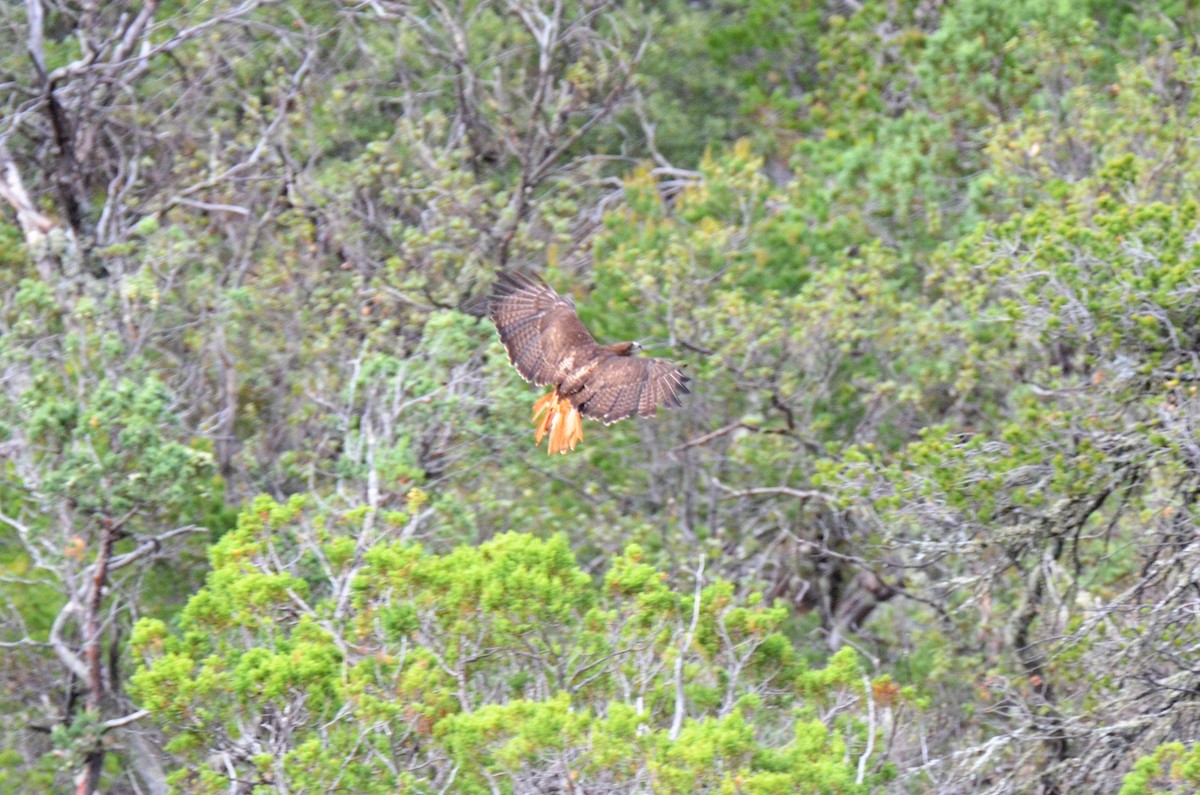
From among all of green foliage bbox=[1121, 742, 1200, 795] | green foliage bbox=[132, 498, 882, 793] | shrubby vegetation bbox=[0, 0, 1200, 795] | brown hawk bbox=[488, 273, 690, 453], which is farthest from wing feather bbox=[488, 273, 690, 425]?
green foliage bbox=[1121, 742, 1200, 795]

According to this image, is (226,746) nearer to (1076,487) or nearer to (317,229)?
(1076,487)

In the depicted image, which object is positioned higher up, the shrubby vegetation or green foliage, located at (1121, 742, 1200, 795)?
green foliage, located at (1121, 742, 1200, 795)

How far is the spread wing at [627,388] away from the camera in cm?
1008

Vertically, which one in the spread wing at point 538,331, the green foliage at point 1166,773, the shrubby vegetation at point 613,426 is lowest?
the shrubby vegetation at point 613,426

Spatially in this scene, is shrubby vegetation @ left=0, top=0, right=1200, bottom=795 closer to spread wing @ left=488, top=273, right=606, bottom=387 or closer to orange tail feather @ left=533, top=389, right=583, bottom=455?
orange tail feather @ left=533, top=389, right=583, bottom=455

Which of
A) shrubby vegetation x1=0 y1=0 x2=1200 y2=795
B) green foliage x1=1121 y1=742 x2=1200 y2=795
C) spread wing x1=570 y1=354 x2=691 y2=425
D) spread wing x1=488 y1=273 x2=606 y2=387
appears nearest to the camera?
green foliage x1=1121 y1=742 x2=1200 y2=795

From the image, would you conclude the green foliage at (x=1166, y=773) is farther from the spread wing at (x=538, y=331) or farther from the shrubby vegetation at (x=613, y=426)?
the spread wing at (x=538, y=331)

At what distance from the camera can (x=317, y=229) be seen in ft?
51.0

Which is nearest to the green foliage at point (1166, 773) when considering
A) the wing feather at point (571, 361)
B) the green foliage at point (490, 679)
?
the green foliage at point (490, 679)

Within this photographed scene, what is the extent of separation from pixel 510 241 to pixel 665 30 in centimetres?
559

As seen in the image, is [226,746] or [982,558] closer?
[226,746]

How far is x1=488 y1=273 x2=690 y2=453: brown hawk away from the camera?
10156 millimetres

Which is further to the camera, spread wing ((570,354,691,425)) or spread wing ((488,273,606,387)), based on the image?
spread wing ((488,273,606,387))

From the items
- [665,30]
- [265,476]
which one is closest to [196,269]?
[265,476]
